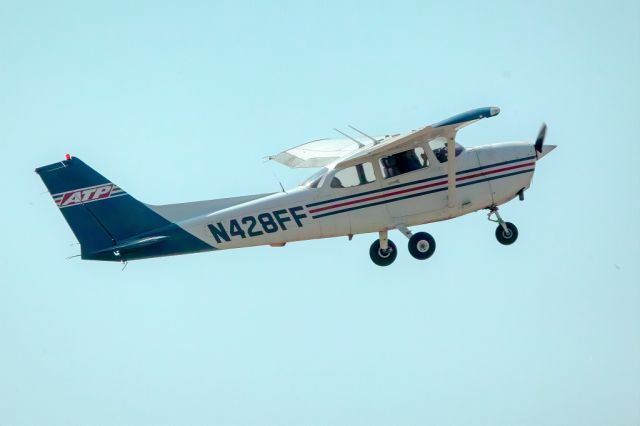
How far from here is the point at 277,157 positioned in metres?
39.1

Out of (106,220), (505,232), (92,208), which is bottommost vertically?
Answer: (505,232)

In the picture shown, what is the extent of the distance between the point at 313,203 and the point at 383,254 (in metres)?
1.68

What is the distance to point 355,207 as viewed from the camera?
118ft

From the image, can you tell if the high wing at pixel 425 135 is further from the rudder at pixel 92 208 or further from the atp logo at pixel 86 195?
the atp logo at pixel 86 195

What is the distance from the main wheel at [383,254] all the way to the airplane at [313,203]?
24.0 inches

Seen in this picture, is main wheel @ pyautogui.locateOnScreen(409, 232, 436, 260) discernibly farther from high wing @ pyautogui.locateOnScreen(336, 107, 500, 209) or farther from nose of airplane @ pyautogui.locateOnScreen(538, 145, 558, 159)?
nose of airplane @ pyautogui.locateOnScreen(538, 145, 558, 159)

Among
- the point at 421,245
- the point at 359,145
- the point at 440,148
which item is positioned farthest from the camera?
the point at 359,145

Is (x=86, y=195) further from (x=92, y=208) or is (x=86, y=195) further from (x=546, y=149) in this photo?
(x=546, y=149)

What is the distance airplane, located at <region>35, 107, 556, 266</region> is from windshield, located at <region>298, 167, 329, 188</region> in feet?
0.05

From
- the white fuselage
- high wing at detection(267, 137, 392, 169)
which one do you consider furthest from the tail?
high wing at detection(267, 137, 392, 169)

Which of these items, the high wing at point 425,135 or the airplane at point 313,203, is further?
the airplane at point 313,203

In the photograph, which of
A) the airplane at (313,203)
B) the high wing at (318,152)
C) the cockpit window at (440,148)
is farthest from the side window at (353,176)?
the high wing at (318,152)

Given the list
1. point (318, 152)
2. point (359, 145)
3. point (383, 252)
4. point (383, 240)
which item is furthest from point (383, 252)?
point (318, 152)

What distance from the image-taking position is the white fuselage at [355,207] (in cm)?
3594
